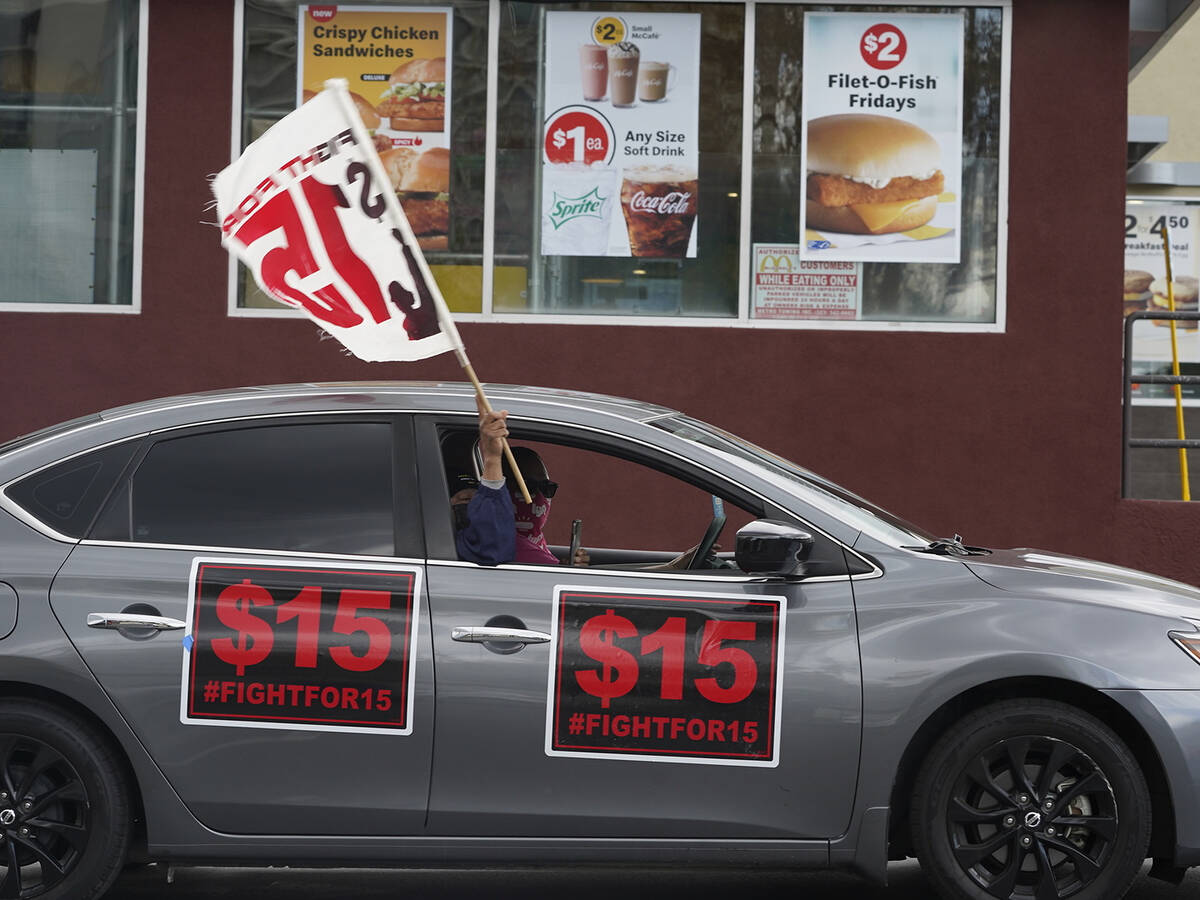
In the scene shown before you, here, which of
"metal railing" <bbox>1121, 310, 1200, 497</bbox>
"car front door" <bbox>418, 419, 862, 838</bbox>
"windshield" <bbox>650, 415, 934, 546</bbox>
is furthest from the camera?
"metal railing" <bbox>1121, 310, 1200, 497</bbox>

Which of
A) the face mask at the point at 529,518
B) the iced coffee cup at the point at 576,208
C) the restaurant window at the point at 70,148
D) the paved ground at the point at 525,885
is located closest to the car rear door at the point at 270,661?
the face mask at the point at 529,518

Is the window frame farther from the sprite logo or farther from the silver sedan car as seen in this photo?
the silver sedan car

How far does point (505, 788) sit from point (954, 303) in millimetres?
6682

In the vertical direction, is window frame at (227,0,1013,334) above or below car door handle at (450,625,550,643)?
Result: above

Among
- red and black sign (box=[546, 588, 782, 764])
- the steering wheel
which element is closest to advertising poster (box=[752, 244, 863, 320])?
the steering wheel

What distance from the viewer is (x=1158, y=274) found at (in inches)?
652

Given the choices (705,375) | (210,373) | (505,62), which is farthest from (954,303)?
(210,373)

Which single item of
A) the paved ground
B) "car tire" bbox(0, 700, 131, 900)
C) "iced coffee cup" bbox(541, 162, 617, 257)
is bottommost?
the paved ground

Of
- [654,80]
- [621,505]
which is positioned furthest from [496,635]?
[654,80]

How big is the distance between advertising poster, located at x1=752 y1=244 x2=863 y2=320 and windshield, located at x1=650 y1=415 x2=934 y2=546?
16.7ft

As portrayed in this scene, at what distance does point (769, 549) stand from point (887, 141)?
6390mm

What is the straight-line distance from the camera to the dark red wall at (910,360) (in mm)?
9977

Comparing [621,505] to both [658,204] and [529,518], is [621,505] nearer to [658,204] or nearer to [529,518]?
[658,204]

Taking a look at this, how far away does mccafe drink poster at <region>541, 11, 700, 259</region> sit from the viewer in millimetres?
10180
